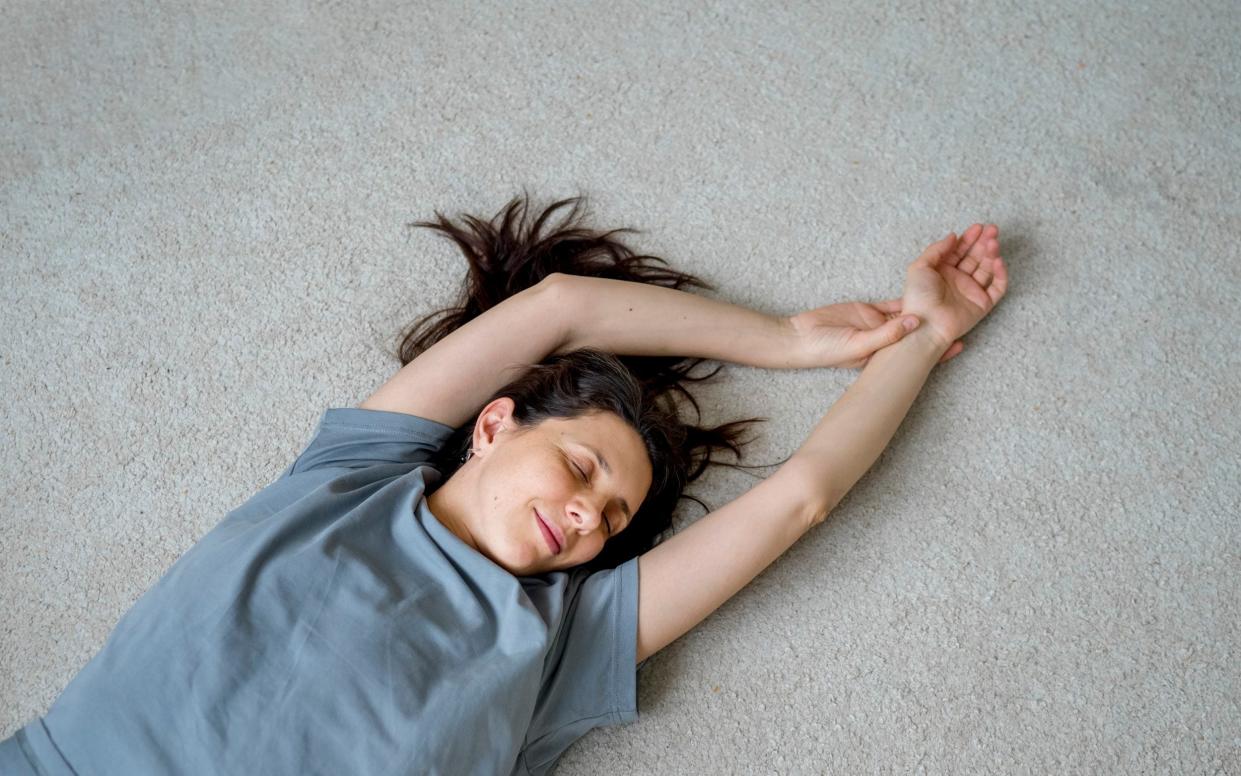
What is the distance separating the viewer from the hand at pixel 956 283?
1229 mm

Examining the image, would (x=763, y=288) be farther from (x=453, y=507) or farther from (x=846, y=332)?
(x=453, y=507)

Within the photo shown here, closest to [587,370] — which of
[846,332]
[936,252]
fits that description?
[846,332]

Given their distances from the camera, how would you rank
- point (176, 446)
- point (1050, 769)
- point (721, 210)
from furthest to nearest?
point (721, 210) → point (176, 446) → point (1050, 769)

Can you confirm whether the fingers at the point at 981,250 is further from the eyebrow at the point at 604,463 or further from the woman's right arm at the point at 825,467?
the eyebrow at the point at 604,463

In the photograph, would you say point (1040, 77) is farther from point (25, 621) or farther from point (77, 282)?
point (25, 621)

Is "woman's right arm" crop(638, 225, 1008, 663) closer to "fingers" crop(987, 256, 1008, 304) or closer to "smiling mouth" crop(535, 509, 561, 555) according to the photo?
"fingers" crop(987, 256, 1008, 304)

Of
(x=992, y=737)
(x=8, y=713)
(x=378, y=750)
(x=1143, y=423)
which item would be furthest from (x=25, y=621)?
(x=1143, y=423)

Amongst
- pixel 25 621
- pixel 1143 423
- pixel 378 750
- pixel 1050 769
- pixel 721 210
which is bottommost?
pixel 1050 769

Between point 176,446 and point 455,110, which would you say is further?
point 455,110

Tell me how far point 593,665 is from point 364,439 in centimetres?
35

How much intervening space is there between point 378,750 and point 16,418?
692 mm

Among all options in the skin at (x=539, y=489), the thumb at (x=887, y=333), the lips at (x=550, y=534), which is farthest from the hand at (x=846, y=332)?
the lips at (x=550, y=534)

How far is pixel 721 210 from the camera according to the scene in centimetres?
134

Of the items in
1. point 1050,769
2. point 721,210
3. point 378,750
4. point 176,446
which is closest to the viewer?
point 378,750
